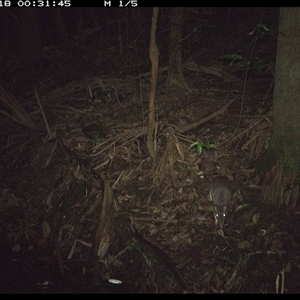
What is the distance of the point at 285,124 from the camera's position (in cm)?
469

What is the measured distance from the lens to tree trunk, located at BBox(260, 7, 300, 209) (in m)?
4.39

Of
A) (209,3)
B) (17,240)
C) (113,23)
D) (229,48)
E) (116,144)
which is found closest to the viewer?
(17,240)

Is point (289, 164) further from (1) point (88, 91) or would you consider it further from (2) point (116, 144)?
(1) point (88, 91)

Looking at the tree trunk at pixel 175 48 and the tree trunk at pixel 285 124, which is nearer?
the tree trunk at pixel 285 124

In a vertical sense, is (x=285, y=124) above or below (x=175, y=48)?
below

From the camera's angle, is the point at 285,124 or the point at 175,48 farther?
the point at 175,48

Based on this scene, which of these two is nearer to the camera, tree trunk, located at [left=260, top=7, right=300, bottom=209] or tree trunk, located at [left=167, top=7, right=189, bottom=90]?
tree trunk, located at [left=260, top=7, right=300, bottom=209]

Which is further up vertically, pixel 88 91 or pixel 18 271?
pixel 88 91

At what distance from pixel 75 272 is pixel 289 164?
8.72 feet

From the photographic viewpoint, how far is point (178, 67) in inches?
276

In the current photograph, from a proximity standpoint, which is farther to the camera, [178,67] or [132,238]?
[178,67]

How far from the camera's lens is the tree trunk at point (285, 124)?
4387 mm

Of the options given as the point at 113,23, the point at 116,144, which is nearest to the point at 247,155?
the point at 116,144

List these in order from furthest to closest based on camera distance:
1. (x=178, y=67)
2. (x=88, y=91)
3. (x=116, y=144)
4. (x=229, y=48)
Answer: (x=229, y=48), (x=88, y=91), (x=178, y=67), (x=116, y=144)
